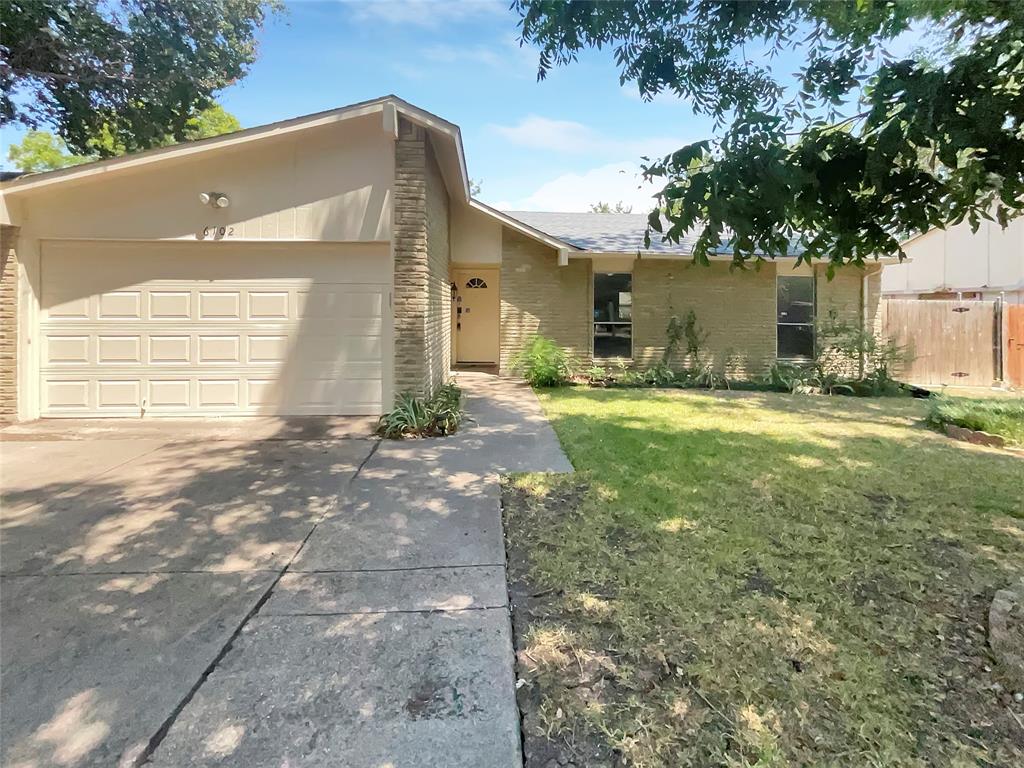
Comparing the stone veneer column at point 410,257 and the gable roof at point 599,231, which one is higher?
the gable roof at point 599,231

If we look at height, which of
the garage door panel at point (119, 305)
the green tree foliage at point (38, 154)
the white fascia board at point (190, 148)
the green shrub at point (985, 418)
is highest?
the green tree foliage at point (38, 154)

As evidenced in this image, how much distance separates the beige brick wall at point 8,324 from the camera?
7.41 m

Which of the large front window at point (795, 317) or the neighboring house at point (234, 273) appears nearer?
the neighboring house at point (234, 273)

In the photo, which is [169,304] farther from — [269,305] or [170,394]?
[269,305]

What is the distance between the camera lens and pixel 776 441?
7.16 metres

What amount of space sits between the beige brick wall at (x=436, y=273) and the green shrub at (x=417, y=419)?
0.44m

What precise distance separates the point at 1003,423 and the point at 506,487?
260 inches

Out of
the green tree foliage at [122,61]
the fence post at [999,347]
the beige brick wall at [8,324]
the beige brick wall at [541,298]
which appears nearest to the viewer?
the beige brick wall at [8,324]

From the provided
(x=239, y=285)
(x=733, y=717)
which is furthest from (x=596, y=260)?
(x=733, y=717)

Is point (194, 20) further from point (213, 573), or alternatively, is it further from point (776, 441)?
point (776, 441)

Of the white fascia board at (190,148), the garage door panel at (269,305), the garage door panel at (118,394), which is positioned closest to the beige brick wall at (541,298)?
the garage door panel at (269,305)

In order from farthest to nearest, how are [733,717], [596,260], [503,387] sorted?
[596,260], [503,387], [733,717]

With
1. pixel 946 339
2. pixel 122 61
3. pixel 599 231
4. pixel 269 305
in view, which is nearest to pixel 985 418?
pixel 946 339

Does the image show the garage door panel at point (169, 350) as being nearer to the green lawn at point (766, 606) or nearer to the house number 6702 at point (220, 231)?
the house number 6702 at point (220, 231)
